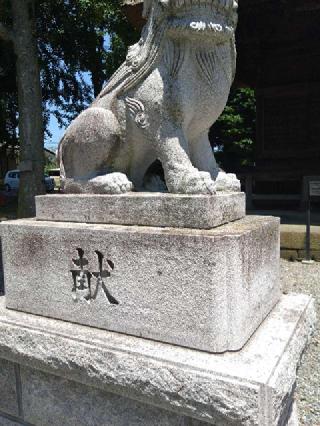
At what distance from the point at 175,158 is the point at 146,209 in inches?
10.4

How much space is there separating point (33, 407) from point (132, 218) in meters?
1.05

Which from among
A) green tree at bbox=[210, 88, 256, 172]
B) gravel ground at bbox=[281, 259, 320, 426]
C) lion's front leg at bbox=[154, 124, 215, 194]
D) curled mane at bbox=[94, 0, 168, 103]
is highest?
green tree at bbox=[210, 88, 256, 172]

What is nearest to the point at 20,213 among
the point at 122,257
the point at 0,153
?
the point at 122,257

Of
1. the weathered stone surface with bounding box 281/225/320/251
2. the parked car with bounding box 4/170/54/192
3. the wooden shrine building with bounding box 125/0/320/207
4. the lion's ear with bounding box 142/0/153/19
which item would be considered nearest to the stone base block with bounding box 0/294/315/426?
the lion's ear with bounding box 142/0/153/19

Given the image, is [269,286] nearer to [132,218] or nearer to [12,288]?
[132,218]

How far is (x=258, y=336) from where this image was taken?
1609 millimetres

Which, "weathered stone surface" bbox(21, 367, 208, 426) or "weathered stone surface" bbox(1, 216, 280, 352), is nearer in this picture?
"weathered stone surface" bbox(1, 216, 280, 352)

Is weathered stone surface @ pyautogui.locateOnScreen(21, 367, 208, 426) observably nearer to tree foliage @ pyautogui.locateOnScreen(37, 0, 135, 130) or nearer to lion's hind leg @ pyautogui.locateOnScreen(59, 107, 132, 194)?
lion's hind leg @ pyautogui.locateOnScreen(59, 107, 132, 194)

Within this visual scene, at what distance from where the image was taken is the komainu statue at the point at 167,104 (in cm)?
161

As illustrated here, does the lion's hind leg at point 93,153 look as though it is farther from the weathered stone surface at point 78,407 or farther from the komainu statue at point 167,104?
the weathered stone surface at point 78,407

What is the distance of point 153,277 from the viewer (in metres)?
1.53

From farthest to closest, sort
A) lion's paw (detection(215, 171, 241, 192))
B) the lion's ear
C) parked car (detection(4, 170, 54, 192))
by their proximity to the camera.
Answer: parked car (detection(4, 170, 54, 192))
lion's paw (detection(215, 171, 241, 192))
the lion's ear

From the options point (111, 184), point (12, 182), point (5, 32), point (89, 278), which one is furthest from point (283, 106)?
point (12, 182)

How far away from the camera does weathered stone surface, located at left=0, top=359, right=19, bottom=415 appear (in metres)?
1.93
